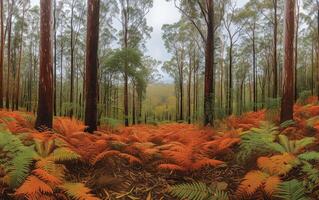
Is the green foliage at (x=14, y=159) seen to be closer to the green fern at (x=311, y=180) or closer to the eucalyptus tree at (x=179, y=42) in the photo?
the green fern at (x=311, y=180)

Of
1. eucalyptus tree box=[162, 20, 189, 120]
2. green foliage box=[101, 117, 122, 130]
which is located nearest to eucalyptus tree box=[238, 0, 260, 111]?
eucalyptus tree box=[162, 20, 189, 120]

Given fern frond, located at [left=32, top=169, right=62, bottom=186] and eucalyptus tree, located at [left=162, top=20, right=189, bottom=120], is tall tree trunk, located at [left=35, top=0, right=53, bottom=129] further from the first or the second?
eucalyptus tree, located at [left=162, top=20, right=189, bottom=120]

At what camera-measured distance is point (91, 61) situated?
841 centimetres

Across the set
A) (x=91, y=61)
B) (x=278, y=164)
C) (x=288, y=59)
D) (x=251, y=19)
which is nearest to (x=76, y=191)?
(x=278, y=164)

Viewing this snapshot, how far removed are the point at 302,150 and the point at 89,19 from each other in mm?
6415

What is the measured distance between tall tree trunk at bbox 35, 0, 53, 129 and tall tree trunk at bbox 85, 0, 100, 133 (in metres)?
1.11

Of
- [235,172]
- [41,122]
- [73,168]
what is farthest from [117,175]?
[41,122]

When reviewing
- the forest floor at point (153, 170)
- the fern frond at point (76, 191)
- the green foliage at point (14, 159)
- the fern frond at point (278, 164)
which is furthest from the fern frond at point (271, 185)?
the green foliage at point (14, 159)

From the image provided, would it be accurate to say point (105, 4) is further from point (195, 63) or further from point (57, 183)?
point (57, 183)

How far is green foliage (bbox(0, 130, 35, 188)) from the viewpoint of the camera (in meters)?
4.25

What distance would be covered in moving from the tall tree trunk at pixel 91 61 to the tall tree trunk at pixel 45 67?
1.11 meters

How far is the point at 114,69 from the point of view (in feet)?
60.8

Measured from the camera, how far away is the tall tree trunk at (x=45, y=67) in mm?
7590

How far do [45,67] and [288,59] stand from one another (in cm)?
683
